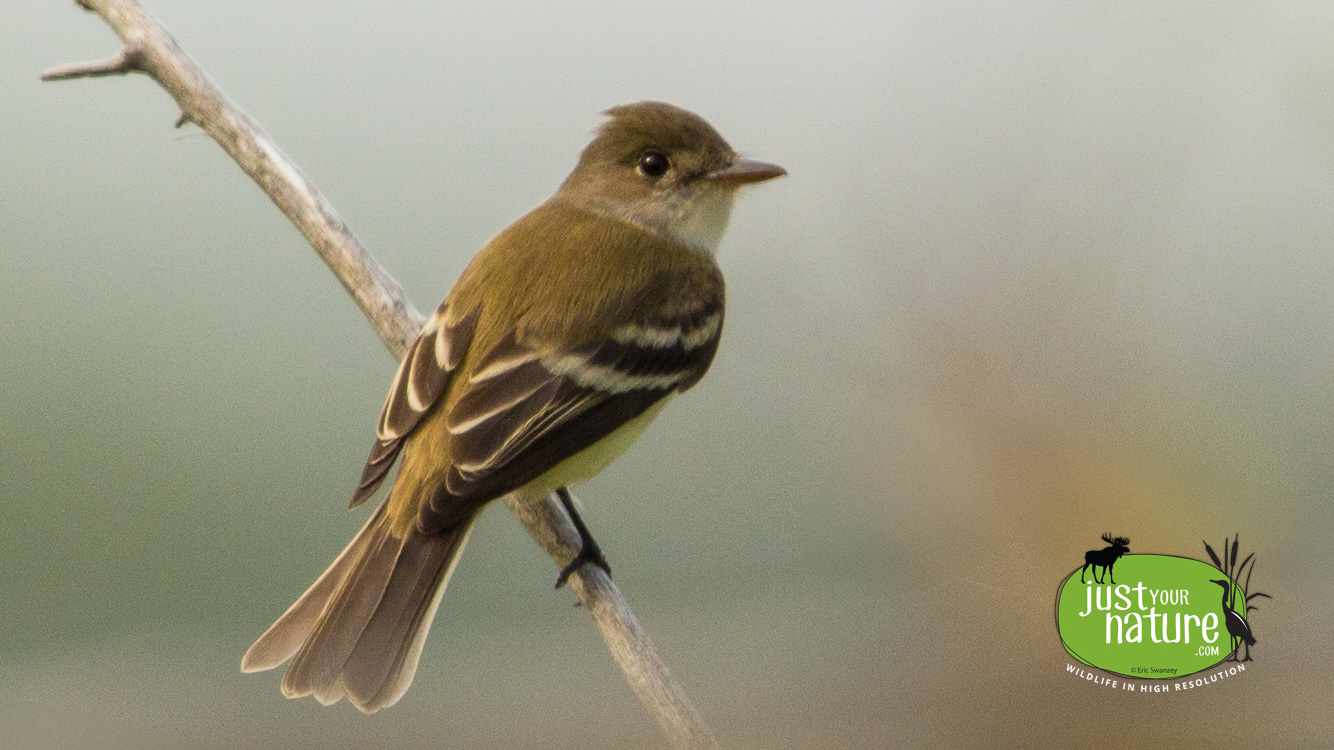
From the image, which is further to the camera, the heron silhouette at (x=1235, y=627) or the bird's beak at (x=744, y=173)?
the bird's beak at (x=744, y=173)

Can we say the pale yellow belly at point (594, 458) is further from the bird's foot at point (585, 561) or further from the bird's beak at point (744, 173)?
the bird's beak at point (744, 173)

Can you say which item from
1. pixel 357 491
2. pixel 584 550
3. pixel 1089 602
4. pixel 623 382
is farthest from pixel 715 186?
pixel 1089 602

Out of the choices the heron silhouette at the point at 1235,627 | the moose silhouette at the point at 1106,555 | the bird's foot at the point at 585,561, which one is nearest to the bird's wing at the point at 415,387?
the bird's foot at the point at 585,561

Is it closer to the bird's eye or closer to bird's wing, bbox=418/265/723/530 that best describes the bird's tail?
bird's wing, bbox=418/265/723/530

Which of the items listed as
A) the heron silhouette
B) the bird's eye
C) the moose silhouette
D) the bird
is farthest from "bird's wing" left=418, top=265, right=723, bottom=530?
the heron silhouette

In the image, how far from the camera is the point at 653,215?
2.47 m

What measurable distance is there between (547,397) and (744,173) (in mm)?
690

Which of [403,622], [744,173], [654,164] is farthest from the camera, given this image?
[654,164]

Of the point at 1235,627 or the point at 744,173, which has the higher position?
the point at 744,173

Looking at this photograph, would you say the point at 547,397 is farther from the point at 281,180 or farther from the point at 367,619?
the point at 281,180

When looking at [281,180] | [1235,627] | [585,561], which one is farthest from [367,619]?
[1235,627]

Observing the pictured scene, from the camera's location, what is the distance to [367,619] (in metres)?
1.93

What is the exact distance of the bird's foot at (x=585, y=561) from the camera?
81.7 inches

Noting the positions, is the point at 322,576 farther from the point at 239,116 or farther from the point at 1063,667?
the point at 1063,667
